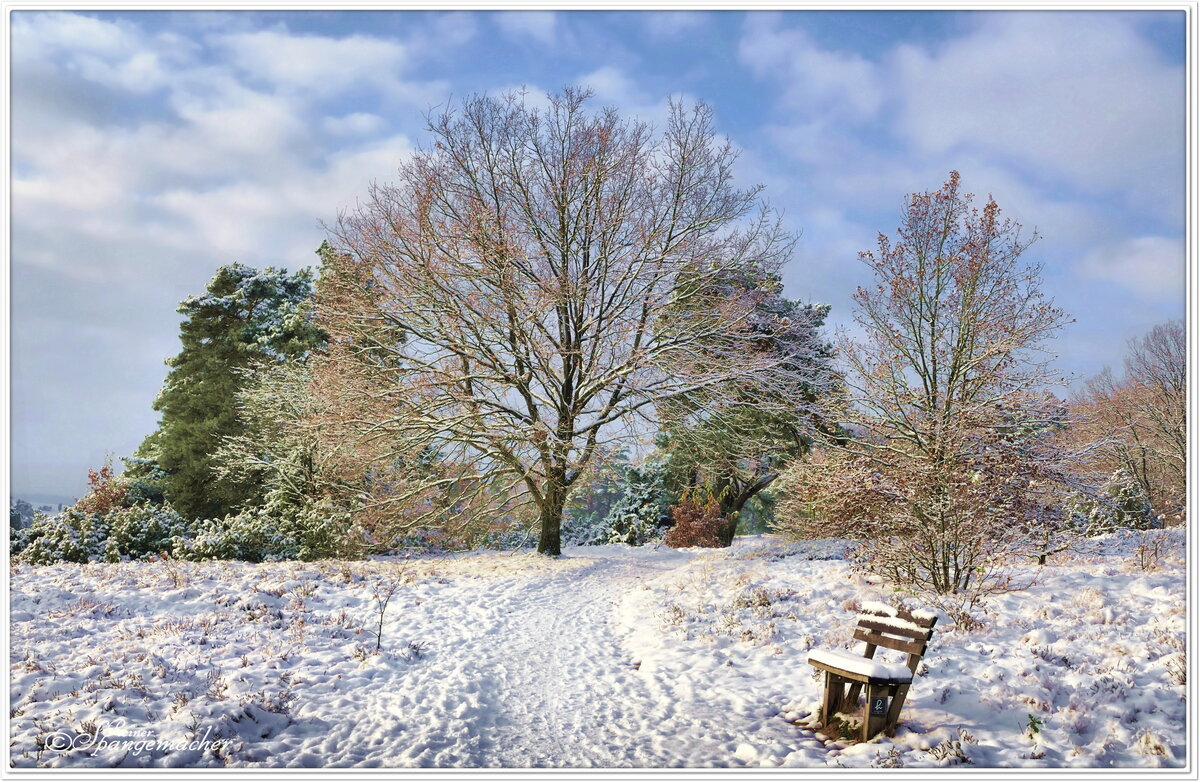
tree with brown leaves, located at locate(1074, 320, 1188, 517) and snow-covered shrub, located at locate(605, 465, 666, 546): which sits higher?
tree with brown leaves, located at locate(1074, 320, 1188, 517)

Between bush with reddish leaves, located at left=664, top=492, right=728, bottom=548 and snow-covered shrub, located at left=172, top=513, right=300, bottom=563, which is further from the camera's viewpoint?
bush with reddish leaves, located at left=664, top=492, right=728, bottom=548

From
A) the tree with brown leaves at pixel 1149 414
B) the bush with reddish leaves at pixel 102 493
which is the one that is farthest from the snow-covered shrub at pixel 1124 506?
the bush with reddish leaves at pixel 102 493

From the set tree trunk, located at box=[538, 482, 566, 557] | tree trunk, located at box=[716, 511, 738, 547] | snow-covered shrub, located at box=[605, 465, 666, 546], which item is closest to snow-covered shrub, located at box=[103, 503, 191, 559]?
tree trunk, located at box=[538, 482, 566, 557]

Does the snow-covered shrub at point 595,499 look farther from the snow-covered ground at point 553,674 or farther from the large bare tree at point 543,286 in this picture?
the snow-covered ground at point 553,674

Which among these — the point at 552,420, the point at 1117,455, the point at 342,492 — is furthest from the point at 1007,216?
the point at 342,492

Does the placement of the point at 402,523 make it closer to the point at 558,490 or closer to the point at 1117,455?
the point at 558,490

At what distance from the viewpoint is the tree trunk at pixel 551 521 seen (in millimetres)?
14695

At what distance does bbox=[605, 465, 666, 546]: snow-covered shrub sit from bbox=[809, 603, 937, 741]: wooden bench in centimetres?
Answer: 1627

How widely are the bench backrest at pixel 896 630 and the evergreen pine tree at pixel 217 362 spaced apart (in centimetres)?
1741

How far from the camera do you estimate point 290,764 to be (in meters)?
4.39

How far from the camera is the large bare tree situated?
13.3 m

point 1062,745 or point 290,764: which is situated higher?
point 1062,745

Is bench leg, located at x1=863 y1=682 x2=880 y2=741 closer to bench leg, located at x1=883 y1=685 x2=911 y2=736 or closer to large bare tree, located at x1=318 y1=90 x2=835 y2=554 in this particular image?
bench leg, located at x1=883 y1=685 x2=911 y2=736

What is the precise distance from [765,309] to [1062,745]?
13236 millimetres
